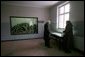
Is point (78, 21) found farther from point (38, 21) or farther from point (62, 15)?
point (38, 21)

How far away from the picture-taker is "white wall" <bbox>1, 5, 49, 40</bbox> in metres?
5.57

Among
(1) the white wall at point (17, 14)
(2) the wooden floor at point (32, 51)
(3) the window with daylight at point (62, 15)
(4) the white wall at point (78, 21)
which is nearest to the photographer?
(2) the wooden floor at point (32, 51)

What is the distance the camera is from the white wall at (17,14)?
5566 millimetres

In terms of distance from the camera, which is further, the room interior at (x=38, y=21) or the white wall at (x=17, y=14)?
the white wall at (x=17, y=14)

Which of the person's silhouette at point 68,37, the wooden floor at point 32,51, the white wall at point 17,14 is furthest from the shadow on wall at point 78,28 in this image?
the white wall at point 17,14

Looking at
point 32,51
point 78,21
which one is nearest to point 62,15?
point 78,21

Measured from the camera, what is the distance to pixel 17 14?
585 cm

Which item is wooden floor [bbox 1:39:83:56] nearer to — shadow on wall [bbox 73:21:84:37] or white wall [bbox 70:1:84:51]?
white wall [bbox 70:1:84:51]

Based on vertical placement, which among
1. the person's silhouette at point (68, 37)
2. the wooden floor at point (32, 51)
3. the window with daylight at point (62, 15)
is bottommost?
the wooden floor at point (32, 51)

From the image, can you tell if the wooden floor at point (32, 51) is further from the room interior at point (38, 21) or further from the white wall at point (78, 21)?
the white wall at point (78, 21)

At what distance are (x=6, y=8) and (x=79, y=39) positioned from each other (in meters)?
4.97

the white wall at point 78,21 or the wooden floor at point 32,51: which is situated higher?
the white wall at point 78,21

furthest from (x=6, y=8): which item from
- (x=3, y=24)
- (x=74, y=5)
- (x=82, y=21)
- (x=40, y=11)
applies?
(x=82, y=21)

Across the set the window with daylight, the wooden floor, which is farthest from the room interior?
the window with daylight
